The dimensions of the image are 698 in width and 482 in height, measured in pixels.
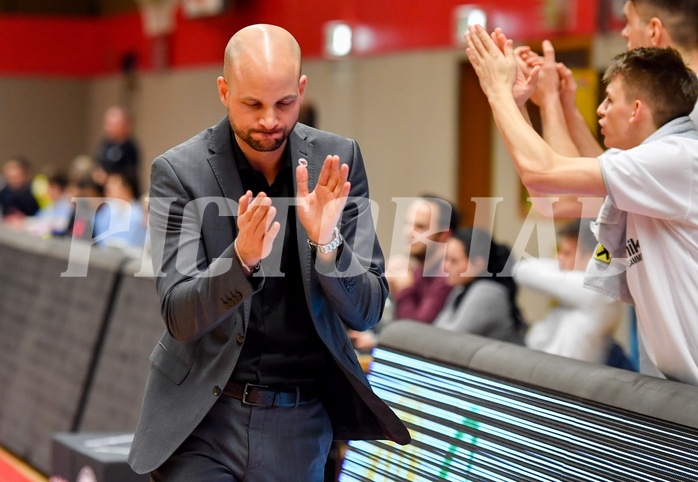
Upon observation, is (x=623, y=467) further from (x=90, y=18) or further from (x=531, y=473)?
(x=90, y=18)

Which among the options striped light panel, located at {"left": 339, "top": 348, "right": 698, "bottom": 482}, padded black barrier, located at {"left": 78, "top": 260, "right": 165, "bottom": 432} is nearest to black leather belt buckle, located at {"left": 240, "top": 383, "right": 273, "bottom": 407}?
striped light panel, located at {"left": 339, "top": 348, "right": 698, "bottom": 482}

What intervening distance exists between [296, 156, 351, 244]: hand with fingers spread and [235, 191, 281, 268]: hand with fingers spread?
10cm

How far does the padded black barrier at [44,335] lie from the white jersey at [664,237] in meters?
3.76

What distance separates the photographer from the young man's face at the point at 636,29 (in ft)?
12.1

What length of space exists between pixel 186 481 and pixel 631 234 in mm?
1492

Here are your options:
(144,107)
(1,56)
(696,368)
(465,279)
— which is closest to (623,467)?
(696,368)

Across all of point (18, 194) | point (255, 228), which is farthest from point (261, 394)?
point (18, 194)

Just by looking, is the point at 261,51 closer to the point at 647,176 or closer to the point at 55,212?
the point at 647,176

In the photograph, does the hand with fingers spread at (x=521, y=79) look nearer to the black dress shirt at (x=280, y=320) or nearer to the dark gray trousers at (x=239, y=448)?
the black dress shirt at (x=280, y=320)

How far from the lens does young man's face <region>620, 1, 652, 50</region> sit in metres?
3.68

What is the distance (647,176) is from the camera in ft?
10.2

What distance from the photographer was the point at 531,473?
340 centimetres

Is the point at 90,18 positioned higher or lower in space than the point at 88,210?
higher

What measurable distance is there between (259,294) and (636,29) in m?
1.66
